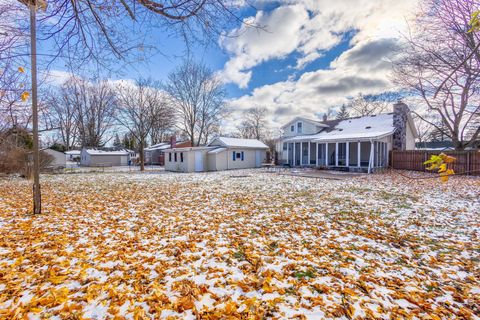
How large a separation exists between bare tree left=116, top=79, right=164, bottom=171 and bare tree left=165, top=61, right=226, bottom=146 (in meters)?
4.75

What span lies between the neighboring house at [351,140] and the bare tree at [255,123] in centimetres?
1760

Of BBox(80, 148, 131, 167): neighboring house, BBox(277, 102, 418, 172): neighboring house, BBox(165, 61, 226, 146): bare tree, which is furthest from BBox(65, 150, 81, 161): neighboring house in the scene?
BBox(277, 102, 418, 172): neighboring house

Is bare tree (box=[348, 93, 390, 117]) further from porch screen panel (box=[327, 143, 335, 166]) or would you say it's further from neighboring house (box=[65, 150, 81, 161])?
neighboring house (box=[65, 150, 81, 161])

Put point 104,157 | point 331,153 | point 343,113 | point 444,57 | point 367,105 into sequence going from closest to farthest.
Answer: point 444,57 → point 331,153 → point 367,105 → point 104,157 → point 343,113

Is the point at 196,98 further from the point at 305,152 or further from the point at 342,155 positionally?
the point at 342,155

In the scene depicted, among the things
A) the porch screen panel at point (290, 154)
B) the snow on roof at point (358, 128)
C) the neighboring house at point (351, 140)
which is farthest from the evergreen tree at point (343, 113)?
the porch screen panel at point (290, 154)

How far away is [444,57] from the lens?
36.6ft

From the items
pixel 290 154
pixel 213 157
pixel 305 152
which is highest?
pixel 305 152

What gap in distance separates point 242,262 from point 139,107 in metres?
23.4

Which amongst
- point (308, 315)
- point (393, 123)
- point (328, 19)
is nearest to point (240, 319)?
point (308, 315)

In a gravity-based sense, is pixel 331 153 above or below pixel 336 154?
above

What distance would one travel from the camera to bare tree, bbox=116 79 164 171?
2217cm

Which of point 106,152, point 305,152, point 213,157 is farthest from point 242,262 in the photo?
point 106,152

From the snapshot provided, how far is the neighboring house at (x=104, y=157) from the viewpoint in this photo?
32625mm
